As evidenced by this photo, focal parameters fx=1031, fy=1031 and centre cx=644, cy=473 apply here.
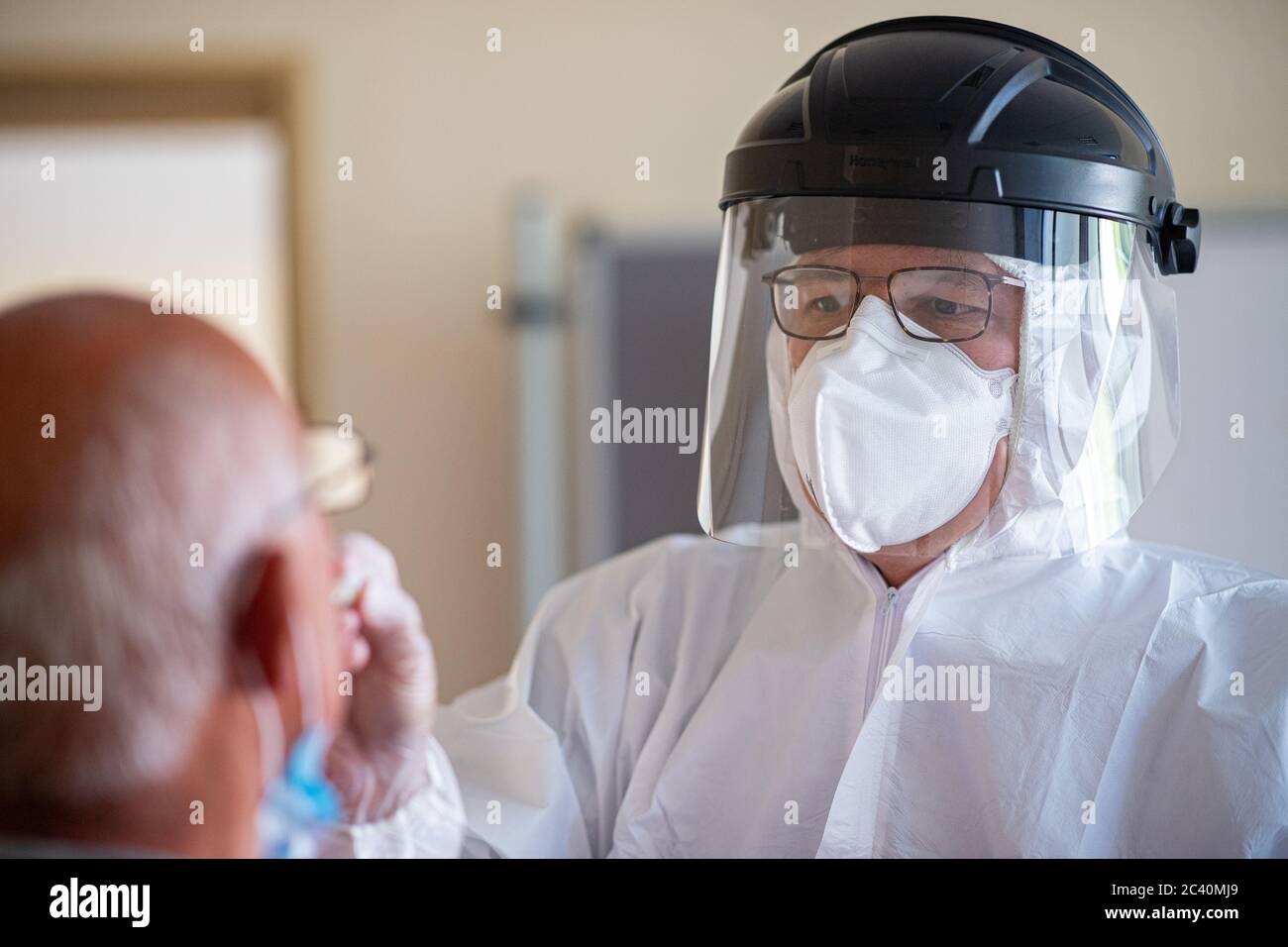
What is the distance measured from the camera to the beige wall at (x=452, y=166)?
157 centimetres

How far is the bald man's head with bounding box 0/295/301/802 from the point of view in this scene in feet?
1.52

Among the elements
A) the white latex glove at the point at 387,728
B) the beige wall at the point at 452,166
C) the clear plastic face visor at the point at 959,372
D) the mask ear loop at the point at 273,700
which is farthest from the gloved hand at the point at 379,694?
the beige wall at the point at 452,166

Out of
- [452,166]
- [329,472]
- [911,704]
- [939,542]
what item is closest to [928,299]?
[939,542]

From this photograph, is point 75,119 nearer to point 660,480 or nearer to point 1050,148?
point 660,480

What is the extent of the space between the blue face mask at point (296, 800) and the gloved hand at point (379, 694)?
60mm

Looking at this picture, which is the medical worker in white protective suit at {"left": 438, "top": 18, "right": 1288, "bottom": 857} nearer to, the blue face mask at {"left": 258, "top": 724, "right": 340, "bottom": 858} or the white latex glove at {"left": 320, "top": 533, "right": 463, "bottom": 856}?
the white latex glove at {"left": 320, "top": 533, "right": 463, "bottom": 856}

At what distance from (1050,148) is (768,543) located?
40 centimetres

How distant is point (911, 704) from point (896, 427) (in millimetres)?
208

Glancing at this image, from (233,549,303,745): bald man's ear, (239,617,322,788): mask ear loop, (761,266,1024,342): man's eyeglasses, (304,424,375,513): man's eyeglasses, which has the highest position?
(761,266,1024,342): man's eyeglasses

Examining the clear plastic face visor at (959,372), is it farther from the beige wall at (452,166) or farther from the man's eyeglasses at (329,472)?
the beige wall at (452,166)

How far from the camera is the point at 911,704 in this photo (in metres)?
0.77

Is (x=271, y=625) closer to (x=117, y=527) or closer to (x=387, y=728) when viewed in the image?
(x=117, y=527)

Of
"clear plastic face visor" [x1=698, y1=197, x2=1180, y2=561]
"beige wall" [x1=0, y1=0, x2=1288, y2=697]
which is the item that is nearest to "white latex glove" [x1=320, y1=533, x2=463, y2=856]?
"clear plastic face visor" [x1=698, y1=197, x2=1180, y2=561]
